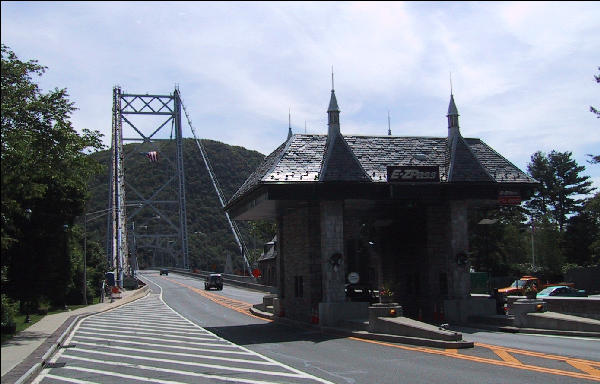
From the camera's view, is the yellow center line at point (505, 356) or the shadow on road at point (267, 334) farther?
the shadow on road at point (267, 334)

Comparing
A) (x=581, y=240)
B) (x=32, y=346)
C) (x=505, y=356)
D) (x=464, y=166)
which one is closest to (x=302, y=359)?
(x=505, y=356)

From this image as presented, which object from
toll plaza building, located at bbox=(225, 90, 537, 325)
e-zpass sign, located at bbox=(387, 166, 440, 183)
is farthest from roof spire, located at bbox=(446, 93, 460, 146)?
e-zpass sign, located at bbox=(387, 166, 440, 183)

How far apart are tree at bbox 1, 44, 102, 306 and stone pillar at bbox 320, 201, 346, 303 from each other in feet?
33.6

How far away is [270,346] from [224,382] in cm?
786

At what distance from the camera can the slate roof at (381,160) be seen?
28562 millimetres

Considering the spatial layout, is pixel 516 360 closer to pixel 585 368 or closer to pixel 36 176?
pixel 585 368

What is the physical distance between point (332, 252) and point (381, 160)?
5.35 meters

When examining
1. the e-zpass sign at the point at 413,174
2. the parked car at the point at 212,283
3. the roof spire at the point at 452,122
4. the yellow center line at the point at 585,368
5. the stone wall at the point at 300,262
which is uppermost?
the roof spire at the point at 452,122

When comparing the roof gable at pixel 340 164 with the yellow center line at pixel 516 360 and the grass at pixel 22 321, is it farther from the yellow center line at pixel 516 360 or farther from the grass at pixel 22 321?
the grass at pixel 22 321

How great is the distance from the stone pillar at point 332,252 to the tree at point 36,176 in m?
10.2

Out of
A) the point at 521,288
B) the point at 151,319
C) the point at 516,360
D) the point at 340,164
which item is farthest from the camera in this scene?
the point at 521,288

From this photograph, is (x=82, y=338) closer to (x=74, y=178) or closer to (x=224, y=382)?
(x=74, y=178)

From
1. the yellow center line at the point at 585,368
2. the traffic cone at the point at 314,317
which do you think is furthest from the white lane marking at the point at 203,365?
the traffic cone at the point at 314,317

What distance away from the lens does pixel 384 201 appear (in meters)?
30.6
